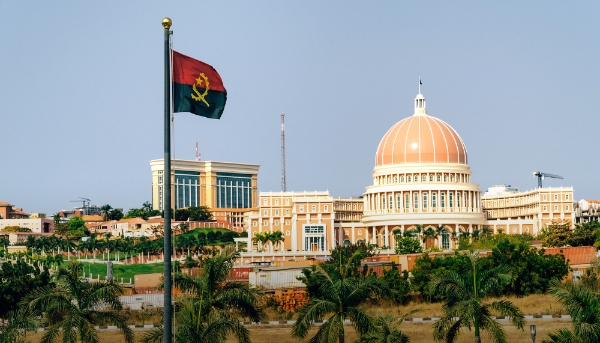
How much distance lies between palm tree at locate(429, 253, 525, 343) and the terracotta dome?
282 feet

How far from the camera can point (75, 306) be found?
118ft

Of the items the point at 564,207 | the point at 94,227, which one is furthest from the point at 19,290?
the point at 94,227

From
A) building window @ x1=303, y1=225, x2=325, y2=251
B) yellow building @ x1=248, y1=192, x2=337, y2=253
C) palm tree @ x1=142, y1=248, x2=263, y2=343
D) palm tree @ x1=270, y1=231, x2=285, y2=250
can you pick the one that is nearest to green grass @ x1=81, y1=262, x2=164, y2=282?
palm tree @ x1=270, y1=231, x2=285, y2=250

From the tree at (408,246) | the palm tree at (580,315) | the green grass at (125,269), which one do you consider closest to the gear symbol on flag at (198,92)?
the palm tree at (580,315)

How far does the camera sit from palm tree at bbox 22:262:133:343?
3488 centimetres

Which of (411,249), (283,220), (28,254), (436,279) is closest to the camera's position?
(436,279)

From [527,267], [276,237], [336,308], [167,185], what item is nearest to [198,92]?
[167,185]

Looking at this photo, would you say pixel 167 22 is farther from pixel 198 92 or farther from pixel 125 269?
pixel 125 269

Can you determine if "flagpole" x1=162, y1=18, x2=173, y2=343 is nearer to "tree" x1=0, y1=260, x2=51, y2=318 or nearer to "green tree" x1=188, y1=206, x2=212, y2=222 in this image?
"tree" x1=0, y1=260, x2=51, y2=318

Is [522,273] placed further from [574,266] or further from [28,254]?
[28,254]

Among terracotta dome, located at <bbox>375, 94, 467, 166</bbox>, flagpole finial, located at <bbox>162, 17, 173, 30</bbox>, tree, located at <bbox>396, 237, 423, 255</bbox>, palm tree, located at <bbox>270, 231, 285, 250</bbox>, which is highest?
terracotta dome, located at <bbox>375, 94, 467, 166</bbox>

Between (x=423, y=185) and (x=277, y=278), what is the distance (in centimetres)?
6252

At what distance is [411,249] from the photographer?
341 ft

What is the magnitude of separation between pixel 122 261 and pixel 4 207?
7726 centimetres
